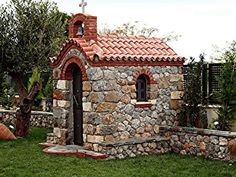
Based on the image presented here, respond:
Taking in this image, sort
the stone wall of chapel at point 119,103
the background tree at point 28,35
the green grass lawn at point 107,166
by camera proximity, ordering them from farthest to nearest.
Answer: the background tree at point 28,35 < the stone wall of chapel at point 119,103 < the green grass lawn at point 107,166

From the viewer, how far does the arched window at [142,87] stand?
14539mm

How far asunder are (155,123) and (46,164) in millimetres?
3596

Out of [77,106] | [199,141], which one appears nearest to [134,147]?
[199,141]

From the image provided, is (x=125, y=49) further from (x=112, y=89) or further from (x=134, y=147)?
(x=134, y=147)

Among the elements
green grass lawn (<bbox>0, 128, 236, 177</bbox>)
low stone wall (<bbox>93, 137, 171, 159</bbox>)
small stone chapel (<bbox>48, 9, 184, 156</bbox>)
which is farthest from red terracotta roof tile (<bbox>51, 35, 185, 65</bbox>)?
green grass lawn (<bbox>0, 128, 236, 177</bbox>)

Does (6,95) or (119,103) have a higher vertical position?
(6,95)

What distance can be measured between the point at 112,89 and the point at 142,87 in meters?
1.19

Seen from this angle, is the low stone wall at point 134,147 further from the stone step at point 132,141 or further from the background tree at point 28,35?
the background tree at point 28,35

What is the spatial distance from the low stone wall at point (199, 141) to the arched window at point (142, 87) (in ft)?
3.44

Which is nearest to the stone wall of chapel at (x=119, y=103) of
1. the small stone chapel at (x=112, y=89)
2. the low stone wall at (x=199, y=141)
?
the small stone chapel at (x=112, y=89)

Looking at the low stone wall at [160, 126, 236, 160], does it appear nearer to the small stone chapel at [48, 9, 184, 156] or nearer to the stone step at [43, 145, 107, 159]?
the small stone chapel at [48, 9, 184, 156]

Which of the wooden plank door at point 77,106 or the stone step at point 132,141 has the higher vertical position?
the wooden plank door at point 77,106

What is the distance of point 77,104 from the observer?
1482 cm

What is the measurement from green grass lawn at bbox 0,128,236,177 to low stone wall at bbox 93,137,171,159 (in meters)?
0.33
